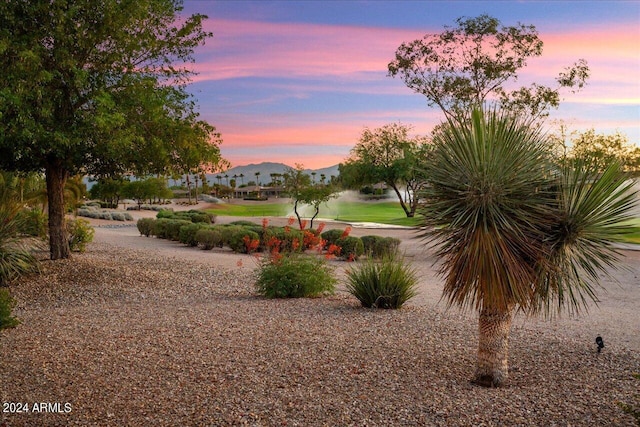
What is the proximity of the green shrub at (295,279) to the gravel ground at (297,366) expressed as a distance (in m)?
0.47

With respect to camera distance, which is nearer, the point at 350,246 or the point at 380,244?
the point at 350,246

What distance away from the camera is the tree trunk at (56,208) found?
16547mm

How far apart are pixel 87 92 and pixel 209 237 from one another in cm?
1132

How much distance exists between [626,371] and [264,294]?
721 centimetres

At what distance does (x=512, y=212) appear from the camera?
20.5 ft

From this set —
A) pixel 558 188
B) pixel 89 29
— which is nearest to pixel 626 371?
pixel 558 188

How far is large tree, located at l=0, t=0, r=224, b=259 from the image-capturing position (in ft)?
43.1

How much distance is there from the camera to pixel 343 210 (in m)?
71.2

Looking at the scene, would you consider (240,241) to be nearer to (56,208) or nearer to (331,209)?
(56,208)

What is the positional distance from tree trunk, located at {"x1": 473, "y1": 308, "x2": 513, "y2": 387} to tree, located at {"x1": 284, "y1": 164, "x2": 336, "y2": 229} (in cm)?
2716

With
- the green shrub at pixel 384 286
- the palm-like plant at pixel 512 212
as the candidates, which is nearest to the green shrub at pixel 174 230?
the green shrub at pixel 384 286

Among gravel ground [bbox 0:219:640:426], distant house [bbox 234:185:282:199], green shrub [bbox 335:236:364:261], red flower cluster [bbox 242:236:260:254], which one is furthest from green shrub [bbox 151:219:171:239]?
distant house [bbox 234:185:282:199]

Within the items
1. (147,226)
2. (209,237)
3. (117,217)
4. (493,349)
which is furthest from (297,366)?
(117,217)

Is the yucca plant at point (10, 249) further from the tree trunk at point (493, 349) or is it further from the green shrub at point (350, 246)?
the tree trunk at point (493, 349)
